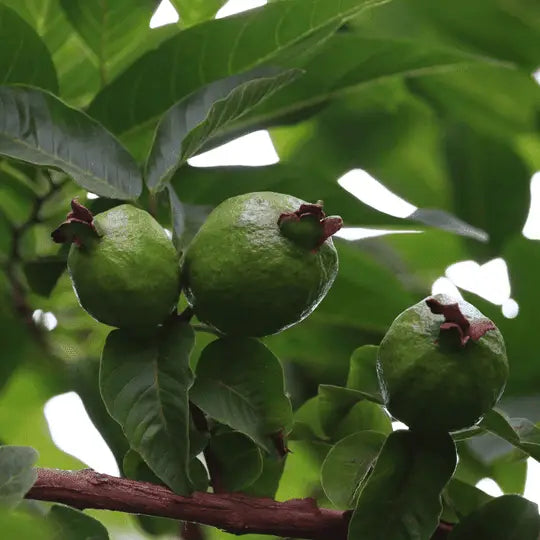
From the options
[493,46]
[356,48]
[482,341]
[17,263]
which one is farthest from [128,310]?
[493,46]

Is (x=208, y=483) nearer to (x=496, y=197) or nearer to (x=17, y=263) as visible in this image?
(x=17, y=263)

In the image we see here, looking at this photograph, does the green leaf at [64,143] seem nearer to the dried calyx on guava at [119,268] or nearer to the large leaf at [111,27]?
the dried calyx on guava at [119,268]

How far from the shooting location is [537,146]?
1.65 metres

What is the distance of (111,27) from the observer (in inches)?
52.3

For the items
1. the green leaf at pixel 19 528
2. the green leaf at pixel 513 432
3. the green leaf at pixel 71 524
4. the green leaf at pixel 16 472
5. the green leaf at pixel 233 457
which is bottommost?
the green leaf at pixel 233 457

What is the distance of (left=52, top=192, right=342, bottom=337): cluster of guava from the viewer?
865 mm

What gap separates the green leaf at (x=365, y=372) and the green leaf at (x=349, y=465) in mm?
95

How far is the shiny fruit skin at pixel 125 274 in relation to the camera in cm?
86

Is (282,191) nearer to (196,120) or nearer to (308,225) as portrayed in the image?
(196,120)

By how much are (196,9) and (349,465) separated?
0.75 metres

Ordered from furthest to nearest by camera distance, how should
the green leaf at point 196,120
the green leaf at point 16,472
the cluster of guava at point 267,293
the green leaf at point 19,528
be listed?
the green leaf at point 196,120, the cluster of guava at point 267,293, the green leaf at point 16,472, the green leaf at point 19,528

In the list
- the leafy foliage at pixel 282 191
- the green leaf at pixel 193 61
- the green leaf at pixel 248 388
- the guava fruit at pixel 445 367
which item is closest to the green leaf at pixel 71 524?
the leafy foliage at pixel 282 191

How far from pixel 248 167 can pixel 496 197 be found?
44cm

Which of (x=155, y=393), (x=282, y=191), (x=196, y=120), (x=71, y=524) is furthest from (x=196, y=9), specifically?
(x=71, y=524)
